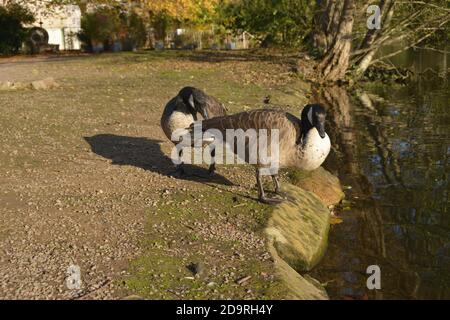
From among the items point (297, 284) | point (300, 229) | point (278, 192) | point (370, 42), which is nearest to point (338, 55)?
point (370, 42)

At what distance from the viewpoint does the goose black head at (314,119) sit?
6113 mm

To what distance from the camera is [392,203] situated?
26.9ft

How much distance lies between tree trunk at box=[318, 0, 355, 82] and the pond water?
5881mm

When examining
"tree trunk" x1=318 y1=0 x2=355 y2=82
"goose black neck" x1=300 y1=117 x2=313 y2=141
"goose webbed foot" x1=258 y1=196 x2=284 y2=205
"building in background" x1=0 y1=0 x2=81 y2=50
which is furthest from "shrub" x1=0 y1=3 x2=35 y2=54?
"goose black neck" x1=300 y1=117 x2=313 y2=141

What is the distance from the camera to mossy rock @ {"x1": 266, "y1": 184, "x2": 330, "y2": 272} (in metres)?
5.80

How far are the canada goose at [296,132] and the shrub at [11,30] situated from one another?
3270 centimetres

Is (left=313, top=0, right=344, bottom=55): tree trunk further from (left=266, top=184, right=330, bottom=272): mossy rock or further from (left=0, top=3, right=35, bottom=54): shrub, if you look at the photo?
(left=0, top=3, right=35, bottom=54): shrub

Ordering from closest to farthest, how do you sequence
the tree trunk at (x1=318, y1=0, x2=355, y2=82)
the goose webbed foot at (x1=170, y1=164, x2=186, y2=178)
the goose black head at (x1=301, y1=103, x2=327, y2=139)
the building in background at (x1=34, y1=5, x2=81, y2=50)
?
the goose black head at (x1=301, y1=103, x2=327, y2=139), the goose webbed foot at (x1=170, y1=164, x2=186, y2=178), the tree trunk at (x1=318, y1=0, x2=355, y2=82), the building in background at (x1=34, y1=5, x2=81, y2=50)

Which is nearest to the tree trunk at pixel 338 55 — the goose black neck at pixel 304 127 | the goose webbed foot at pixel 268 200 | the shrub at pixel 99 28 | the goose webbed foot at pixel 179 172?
the goose webbed foot at pixel 179 172

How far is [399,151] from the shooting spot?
1114cm

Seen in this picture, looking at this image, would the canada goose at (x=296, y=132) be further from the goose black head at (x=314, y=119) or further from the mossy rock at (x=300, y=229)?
the mossy rock at (x=300, y=229)

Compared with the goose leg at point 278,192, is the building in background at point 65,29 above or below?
above

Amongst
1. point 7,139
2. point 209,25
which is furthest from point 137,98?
point 209,25

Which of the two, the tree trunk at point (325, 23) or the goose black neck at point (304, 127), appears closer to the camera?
the goose black neck at point (304, 127)
